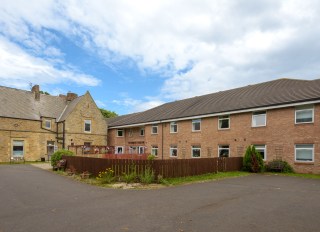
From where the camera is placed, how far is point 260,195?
10773 mm

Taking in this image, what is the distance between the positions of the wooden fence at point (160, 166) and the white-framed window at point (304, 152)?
480cm

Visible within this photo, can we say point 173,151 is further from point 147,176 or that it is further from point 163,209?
point 163,209

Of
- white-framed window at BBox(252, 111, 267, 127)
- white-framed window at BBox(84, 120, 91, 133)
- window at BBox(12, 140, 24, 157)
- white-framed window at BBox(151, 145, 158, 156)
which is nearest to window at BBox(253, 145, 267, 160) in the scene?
white-framed window at BBox(252, 111, 267, 127)

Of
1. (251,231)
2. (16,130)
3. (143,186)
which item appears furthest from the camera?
(16,130)

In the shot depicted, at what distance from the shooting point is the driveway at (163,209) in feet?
22.2

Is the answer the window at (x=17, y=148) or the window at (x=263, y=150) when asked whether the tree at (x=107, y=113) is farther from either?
the window at (x=263, y=150)

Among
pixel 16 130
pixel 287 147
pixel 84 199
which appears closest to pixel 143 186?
pixel 84 199

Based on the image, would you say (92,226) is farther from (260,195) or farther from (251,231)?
(260,195)

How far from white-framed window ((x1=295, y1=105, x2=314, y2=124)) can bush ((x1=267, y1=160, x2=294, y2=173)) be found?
3196mm

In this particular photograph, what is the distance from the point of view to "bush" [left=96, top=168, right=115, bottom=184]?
1417 centimetres

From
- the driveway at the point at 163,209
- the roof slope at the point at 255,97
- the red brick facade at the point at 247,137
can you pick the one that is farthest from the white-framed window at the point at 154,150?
the driveway at the point at 163,209

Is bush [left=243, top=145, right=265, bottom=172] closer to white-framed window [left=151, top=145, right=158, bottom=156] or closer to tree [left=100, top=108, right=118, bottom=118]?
white-framed window [left=151, top=145, right=158, bottom=156]

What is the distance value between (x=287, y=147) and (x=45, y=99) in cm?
3306

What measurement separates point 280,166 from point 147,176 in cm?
1105
